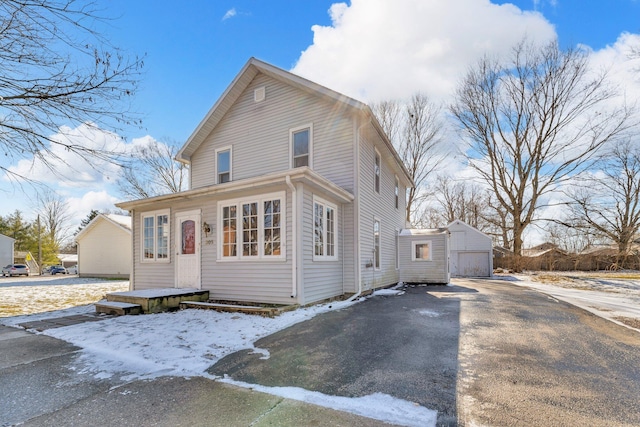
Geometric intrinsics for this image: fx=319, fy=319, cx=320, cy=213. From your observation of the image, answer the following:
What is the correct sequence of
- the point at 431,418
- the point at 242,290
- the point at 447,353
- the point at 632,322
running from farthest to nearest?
the point at 242,290 < the point at 632,322 < the point at 447,353 < the point at 431,418

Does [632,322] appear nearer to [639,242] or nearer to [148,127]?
[148,127]

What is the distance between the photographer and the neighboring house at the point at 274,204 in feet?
23.6

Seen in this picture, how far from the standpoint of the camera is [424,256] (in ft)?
45.5

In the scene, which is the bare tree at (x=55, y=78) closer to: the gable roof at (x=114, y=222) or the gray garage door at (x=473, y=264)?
the gable roof at (x=114, y=222)

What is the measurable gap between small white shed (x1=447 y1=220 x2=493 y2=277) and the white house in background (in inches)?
1721

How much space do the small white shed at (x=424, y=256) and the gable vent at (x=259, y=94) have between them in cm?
807

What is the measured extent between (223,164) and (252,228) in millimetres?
4276

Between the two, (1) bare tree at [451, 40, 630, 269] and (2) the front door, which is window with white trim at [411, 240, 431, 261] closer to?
(2) the front door

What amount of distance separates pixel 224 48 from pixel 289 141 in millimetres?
3405

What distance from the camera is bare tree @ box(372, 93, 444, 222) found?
23.6 meters

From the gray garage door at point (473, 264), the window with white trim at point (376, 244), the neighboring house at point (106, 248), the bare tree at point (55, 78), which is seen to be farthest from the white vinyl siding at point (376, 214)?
the neighboring house at point (106, 248)

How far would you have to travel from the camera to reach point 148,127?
5199 millimetres

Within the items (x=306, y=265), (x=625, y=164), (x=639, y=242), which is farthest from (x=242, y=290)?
(x=639, y=242)

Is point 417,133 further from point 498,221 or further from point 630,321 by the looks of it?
point 630,321
